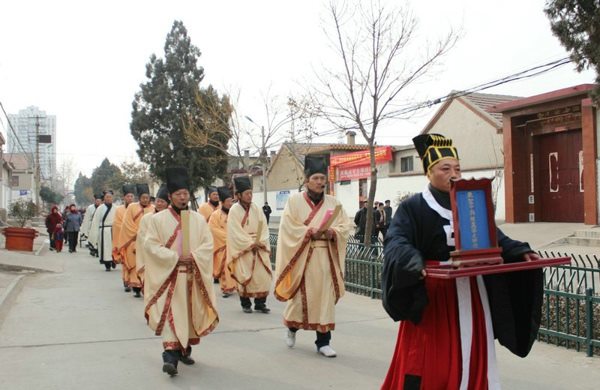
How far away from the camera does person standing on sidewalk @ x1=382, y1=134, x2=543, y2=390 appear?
3205 millimetres

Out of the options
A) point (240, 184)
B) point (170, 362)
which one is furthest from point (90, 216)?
point (170, 362)

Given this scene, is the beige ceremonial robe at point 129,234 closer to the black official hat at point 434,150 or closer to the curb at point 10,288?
the curb at point 10,288

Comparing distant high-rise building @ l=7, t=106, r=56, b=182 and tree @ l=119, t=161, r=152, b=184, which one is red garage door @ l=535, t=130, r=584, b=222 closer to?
distant high-rise building @ l=7, t=106, r=56, b=182

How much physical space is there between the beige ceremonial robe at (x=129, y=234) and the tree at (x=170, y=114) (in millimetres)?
29422

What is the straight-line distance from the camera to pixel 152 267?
586 cm

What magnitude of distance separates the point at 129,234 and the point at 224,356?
5.81 metres

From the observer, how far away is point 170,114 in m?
41.8

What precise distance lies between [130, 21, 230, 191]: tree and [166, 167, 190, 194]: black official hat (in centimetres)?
3502

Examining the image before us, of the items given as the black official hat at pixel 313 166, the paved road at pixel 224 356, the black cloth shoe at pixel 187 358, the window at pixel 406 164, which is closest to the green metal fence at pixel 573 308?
the paved road at pixel 224 356

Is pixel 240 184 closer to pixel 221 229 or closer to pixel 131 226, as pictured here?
pixel 221 229

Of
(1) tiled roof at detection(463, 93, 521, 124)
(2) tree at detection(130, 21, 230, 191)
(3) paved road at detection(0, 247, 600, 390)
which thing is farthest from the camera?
(2) tree at detection(130, 21, 230, 191)

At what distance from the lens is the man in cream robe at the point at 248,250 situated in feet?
29.2

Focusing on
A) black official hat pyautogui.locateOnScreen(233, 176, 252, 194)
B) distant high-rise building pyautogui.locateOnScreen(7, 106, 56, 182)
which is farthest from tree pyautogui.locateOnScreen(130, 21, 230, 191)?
black official hat pyautogui.locateOnScreen(233, 176, 252, 194)

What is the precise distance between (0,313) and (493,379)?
7699 mm
